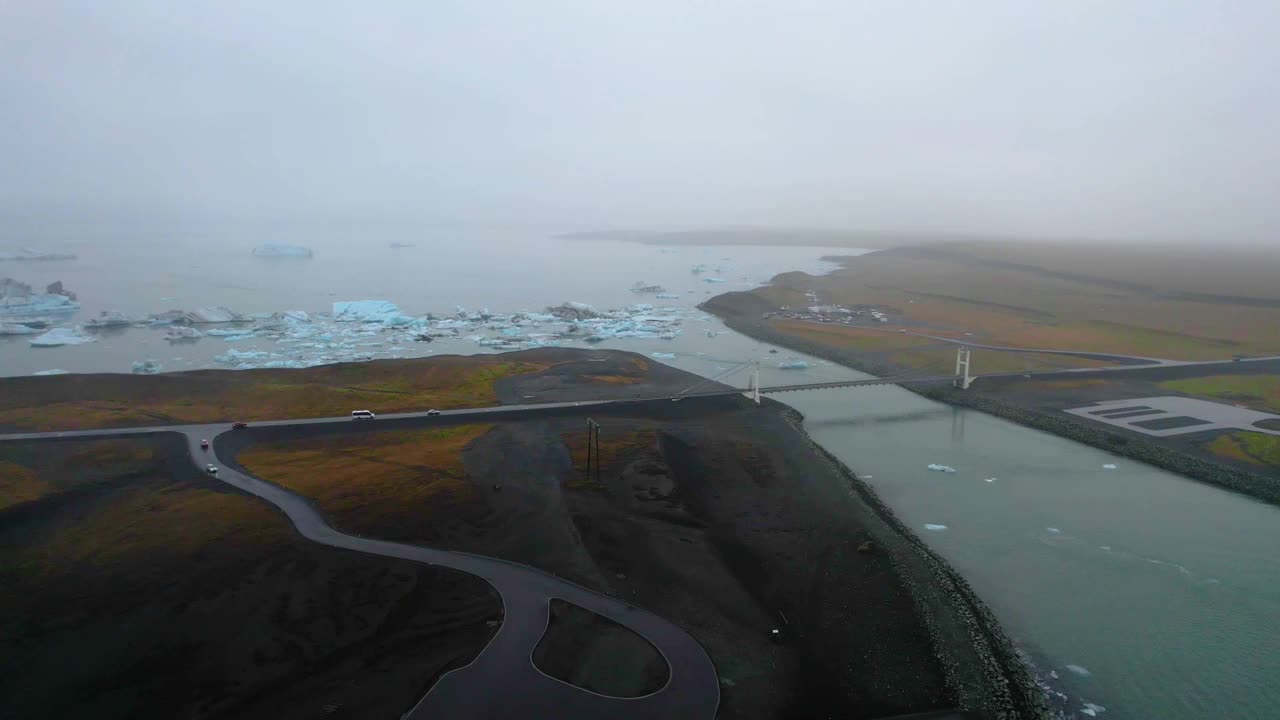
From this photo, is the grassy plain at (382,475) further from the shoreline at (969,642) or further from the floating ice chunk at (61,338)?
the floating ice chunk at (61,338)

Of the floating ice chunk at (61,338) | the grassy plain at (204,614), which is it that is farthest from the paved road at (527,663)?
the floating ice chunk at (61,338)

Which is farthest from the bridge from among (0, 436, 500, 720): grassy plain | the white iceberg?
the white iceberg

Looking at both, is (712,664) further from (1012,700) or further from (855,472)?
(855,472)

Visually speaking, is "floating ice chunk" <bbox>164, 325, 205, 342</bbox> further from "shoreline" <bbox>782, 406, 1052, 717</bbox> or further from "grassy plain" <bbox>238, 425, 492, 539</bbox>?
"shoreline" <bbox>782, 406, 1052, 717</bbox>

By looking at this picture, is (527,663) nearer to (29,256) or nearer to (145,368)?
(145,368)

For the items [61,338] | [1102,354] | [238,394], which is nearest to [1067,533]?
[1102,354]
